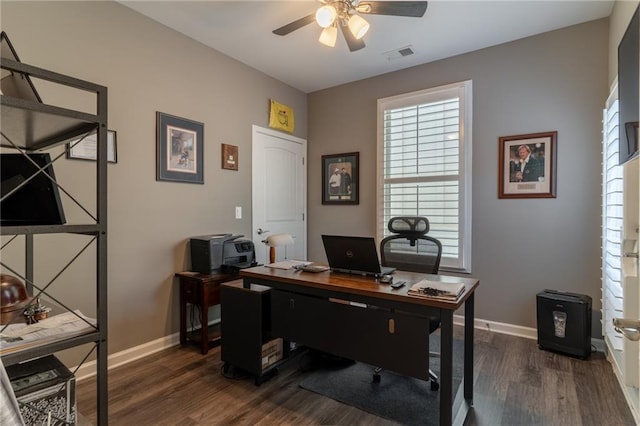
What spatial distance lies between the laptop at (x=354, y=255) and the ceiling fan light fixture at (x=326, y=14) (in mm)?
1392

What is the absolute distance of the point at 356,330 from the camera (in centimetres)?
194

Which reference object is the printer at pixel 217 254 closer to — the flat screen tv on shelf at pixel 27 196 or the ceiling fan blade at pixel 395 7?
the flat screen tv on shelf at pixel 27 196

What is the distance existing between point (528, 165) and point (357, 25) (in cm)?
211

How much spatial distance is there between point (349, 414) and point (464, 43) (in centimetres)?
337

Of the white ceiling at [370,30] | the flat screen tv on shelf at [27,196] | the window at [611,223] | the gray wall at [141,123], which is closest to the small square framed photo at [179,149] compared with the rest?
the gray wall at [141,123]

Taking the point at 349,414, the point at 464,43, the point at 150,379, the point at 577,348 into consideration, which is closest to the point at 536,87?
the point at 464,43

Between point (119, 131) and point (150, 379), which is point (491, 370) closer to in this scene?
point (150, 379)

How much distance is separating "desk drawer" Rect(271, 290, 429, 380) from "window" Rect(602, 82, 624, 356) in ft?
5.03

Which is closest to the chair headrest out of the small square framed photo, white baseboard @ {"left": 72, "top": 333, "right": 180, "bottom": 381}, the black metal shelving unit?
the small square framed photo

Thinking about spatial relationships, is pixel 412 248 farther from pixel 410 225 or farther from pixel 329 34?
pixel 329 34

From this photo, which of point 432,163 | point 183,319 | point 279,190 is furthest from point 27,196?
A: point 432,163

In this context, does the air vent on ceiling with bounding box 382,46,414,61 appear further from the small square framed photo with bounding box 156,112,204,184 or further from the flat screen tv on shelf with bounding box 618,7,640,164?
the small square framed photo with bounding box 156,112,204,184

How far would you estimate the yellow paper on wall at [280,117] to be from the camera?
4.00m

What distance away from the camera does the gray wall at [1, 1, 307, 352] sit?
7.47ft
